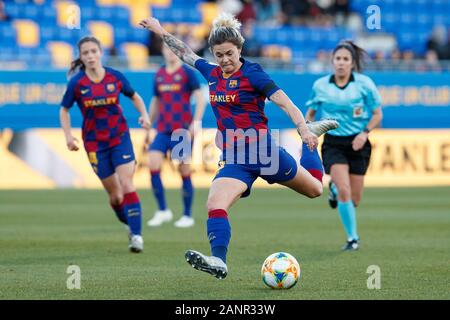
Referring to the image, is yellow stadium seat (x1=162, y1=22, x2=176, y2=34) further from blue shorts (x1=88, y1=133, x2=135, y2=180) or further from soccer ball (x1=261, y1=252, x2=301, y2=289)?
soccer ball (x1=261, y1=252, x2=301, y2=289)

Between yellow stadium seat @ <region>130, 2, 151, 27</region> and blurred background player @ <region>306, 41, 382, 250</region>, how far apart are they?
49.4 ft

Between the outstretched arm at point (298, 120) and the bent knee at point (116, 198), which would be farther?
the bent knee at point (116, 198)

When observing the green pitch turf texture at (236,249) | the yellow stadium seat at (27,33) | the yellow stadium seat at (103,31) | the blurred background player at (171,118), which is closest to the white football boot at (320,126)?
the green pitch turf texture at (236,249)

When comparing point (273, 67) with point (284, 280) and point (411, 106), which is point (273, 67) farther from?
point (284, 280)

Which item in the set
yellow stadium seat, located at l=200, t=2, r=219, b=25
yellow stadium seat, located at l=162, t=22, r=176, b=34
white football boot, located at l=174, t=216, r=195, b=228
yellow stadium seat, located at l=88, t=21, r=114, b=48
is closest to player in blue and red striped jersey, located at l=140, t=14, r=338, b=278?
white football boot, located at l=174, t=216, r=195, b=228

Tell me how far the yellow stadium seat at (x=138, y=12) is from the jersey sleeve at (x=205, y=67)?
56.9 ft

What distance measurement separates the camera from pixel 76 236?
40.5 ft

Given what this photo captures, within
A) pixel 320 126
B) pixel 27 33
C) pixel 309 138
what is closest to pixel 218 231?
pixel 309 138

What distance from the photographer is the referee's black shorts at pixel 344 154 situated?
36.6ft

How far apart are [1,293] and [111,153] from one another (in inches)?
140

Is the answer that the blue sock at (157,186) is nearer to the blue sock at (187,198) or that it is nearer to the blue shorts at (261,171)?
the blue sock at (187,198)

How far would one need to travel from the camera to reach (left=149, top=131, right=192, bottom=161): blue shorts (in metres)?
14.3

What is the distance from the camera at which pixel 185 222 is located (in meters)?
14.0
